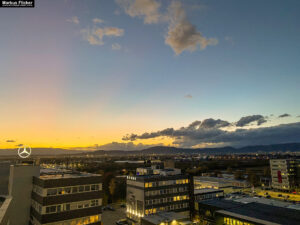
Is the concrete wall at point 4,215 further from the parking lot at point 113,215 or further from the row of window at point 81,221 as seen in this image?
the parking lot at point 113,215

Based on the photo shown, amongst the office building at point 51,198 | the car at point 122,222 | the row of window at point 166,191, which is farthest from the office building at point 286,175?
the office building at point 51,198

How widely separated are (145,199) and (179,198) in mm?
18459

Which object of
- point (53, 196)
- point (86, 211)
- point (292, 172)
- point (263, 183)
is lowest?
point (263, 183)

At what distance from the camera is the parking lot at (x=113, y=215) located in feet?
311

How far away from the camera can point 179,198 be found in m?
97.1

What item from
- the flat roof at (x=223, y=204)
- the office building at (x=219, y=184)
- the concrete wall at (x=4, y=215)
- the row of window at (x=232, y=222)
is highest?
the concrete wall at (x=4, y=215)

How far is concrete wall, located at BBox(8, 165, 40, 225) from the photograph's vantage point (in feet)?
176

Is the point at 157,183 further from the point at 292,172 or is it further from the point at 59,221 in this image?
the point at 292,172

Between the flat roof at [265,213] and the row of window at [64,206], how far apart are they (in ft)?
159

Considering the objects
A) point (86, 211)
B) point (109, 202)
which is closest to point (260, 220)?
point (86, 211)

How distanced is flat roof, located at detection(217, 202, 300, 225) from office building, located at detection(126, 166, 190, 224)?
25.6 metres

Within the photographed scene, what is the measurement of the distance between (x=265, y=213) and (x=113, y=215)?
71.0 metres

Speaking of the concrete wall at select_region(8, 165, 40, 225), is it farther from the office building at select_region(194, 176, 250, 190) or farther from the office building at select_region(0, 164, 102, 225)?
the office building at select_region(194, 176, 250, 190)

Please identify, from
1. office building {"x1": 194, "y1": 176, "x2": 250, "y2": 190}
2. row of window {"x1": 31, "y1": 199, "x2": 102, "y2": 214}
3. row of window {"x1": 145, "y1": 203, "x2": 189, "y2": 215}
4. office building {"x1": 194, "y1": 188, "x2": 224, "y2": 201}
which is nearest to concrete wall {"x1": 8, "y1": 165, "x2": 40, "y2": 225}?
row of window {"x1": 31, "y1": 199, "x2": 102, "y2": 214}
